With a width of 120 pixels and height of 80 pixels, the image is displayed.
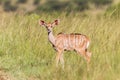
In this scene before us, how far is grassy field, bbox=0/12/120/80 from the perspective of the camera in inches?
281

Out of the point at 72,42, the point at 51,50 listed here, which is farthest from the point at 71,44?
the point at 51,50

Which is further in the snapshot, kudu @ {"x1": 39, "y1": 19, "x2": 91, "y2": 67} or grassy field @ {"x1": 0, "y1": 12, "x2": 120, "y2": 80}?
kudu @ {"x1": 39, "y1": 19, "x2": 91, "y2": 67}

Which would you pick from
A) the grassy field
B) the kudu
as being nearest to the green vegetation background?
the grassy field

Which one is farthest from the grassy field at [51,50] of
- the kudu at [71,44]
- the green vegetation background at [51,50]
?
the kudu at [71,44]

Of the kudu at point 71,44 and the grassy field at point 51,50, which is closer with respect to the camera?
the grassy field at point 51,50

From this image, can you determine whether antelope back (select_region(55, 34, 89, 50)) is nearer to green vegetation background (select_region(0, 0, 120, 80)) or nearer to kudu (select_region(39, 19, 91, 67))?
kudu (select_region(39, 19, 91, 67))

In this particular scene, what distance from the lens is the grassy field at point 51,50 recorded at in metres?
7.15

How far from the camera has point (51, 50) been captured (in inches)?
356

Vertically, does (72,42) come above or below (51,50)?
above

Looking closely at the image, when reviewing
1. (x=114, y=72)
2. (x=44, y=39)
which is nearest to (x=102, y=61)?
(x=114, y=72)

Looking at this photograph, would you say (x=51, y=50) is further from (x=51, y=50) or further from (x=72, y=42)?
(x=72, y=42)

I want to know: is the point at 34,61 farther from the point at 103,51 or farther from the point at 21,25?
the point at 21,25

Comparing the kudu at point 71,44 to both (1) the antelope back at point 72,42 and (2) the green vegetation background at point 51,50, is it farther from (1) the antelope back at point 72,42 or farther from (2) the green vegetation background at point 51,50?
(2) the green vegetation background at point 51,50

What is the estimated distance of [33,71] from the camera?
794 centimetres
